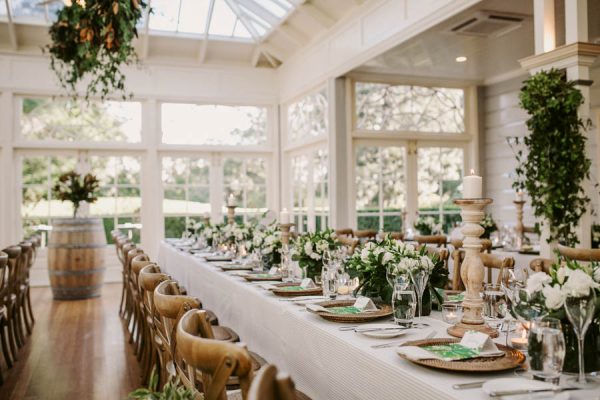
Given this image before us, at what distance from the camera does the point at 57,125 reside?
9.38m

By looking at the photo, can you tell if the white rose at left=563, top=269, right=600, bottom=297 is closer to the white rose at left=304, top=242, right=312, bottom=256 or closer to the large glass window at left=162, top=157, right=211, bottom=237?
the white rose at left=304, top=242, right=312, bottom=256

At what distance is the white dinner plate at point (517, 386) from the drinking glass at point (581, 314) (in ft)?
0.44

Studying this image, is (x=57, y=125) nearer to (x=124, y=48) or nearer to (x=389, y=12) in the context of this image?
(x=124, y=48)

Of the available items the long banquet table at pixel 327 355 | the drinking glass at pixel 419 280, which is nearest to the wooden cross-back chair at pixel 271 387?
the long banquet table at pixel 327 355

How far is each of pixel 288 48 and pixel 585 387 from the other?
8.73 metres

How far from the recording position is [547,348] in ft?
4.70

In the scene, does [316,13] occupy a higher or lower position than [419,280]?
higher

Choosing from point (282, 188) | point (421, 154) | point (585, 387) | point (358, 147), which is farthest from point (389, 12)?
point (585, 387)

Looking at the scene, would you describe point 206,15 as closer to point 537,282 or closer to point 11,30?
point 11,30

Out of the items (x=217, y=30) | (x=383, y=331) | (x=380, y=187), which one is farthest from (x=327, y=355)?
(x=217, y=30)

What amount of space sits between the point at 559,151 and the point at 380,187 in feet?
14.8

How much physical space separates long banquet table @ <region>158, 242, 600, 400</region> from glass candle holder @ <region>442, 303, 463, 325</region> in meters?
0.04

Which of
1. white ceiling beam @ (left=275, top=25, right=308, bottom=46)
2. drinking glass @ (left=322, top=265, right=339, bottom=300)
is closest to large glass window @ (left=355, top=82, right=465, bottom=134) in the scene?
white ceiling beam @ (left=275, top=25, right=308, bottom=46)

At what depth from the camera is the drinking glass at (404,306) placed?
2.19 metres
